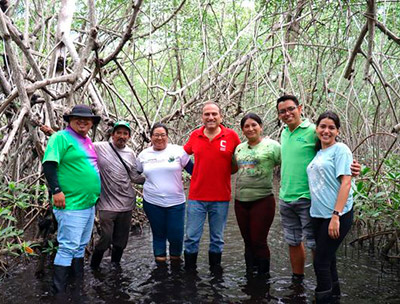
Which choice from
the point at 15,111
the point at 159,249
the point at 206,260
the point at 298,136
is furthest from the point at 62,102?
the point at 298,136

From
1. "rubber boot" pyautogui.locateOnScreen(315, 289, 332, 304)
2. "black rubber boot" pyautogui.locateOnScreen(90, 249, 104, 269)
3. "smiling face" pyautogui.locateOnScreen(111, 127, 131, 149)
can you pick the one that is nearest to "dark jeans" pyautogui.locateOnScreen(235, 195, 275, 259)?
"rubber boot" pyautogui.locateOnScreen(315, 289, 332, 304)

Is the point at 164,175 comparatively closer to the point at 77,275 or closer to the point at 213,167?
the point at 213,167

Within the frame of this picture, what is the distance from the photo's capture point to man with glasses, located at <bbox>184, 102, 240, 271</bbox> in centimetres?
277

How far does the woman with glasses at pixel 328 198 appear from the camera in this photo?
2027 millimetres

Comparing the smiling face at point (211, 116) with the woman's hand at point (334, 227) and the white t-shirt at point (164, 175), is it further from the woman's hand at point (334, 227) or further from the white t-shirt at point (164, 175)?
the woman's hand at point (334, 227)

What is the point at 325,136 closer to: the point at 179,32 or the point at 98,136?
the point at 98,136

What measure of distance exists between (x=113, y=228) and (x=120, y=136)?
734 millimetres

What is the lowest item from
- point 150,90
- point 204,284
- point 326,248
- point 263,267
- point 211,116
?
point 204,284

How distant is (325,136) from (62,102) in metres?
2.82

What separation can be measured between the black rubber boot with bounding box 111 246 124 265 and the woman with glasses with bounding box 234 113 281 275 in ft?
3.60

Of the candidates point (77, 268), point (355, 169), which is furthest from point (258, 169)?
point (77, 268)

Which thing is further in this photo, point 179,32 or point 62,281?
point 179,32

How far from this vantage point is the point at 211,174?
2.78 m

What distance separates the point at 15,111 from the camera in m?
3.61
